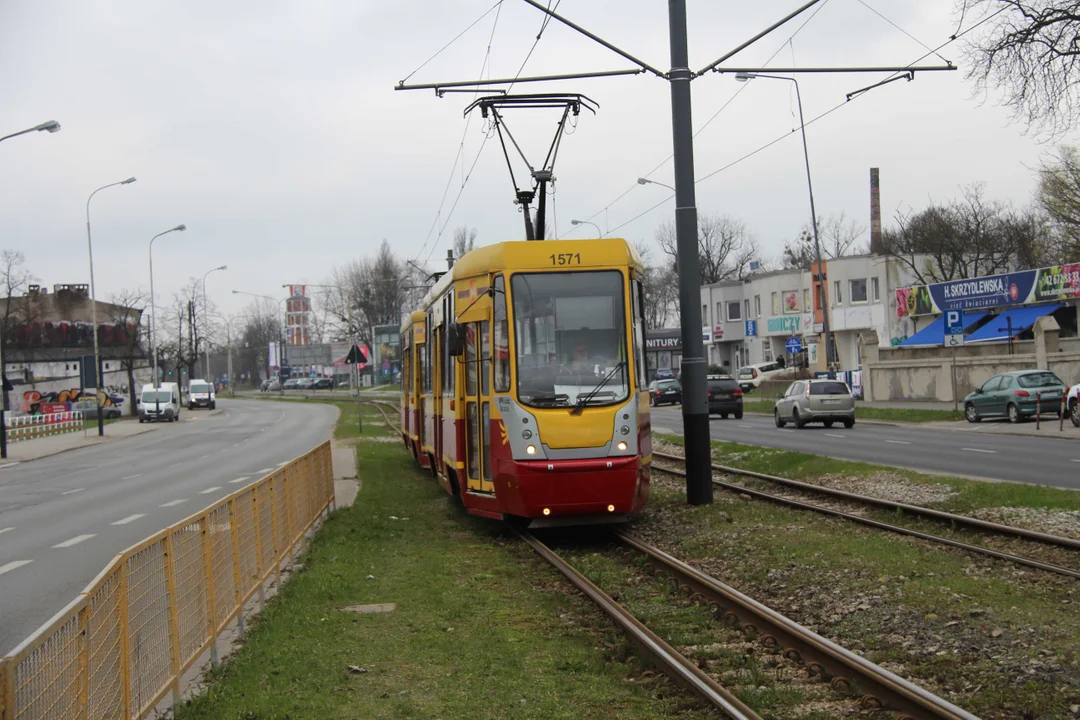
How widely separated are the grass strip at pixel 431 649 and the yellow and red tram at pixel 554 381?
0.94 m

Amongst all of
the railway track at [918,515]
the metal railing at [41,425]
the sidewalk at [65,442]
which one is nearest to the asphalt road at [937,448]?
the railway track at [918,515]

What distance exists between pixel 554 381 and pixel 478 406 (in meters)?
1.20

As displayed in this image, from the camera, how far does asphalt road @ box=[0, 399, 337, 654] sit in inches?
447

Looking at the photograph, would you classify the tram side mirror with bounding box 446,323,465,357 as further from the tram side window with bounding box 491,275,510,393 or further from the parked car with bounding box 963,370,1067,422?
the parked car with bounding box 963,370,1067,422

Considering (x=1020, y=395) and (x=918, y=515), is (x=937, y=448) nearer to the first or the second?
(x=1020, y=395)

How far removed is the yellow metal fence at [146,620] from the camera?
417 cm

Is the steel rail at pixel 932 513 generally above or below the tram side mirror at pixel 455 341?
below

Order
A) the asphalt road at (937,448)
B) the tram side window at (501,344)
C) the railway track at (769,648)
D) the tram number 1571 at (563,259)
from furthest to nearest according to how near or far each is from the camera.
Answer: the asphalt road at (937,448) < the tram number 1571 at (563,259) < the tram side window at (501,344) < the railway track at (769,648)

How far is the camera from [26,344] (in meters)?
83.6

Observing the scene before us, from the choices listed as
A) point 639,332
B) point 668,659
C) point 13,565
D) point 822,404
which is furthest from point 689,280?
point 822,404

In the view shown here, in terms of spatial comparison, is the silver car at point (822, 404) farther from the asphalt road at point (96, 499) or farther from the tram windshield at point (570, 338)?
the tram windshield at point (570, 338)

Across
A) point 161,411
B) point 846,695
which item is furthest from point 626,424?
point 161,411

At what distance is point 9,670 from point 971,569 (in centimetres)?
833

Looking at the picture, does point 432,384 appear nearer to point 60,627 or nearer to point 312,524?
point 312,524
